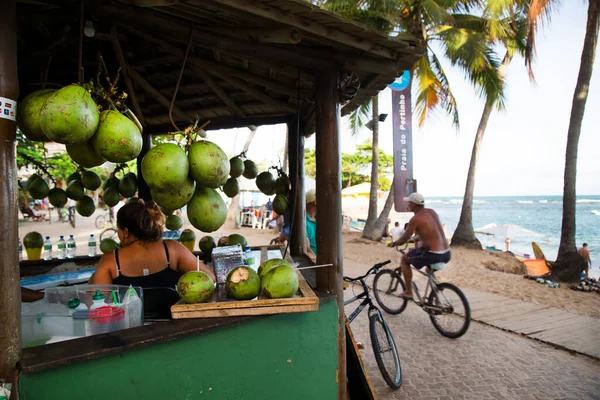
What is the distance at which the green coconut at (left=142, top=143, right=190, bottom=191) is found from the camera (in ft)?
5.07

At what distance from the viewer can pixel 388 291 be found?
6.18 metres

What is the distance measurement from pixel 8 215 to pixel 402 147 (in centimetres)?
899

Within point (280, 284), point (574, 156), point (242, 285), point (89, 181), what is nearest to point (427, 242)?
point (280, 284)

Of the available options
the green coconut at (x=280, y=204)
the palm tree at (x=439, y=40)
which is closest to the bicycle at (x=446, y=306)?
the green coconut at (x=280, y=204)

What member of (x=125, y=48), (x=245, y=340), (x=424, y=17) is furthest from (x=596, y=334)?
(x=424, y=17)

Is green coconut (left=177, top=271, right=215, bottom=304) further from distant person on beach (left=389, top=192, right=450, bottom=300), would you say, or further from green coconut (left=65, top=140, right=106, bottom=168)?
distant person on beach (left=389, top=192, right=450, bottom=300)

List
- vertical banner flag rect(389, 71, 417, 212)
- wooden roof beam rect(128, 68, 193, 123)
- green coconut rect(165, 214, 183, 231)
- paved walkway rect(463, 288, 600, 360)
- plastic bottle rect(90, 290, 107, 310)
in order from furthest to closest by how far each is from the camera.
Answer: vertical banner flag rect(389, 71, 417, 212)
paved walkway rect(463, 288, 600, 360)
green coconut rect(165, 214, 183, 231)
wooden roof beam rect(128, 68, 193, 123)
plastic bottle rect(90, 290, 107, 310)

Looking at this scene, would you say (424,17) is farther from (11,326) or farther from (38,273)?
(11,326)

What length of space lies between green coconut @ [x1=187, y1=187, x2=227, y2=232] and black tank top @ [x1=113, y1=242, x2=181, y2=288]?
89 cm

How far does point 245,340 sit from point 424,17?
13.3 m

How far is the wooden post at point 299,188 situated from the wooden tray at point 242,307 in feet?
6.84

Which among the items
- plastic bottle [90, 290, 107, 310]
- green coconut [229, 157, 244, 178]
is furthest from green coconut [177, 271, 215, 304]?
green coconut [229, 157, 244, 178]

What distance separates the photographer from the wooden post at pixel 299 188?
4.17 m

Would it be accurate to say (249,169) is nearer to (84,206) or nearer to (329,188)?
(329,188)
